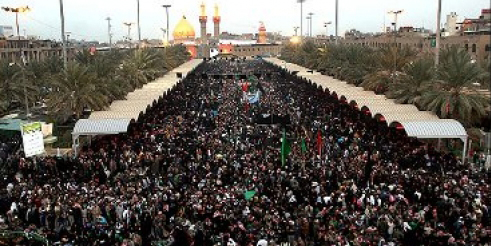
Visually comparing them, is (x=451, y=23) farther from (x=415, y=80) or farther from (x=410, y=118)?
(x=410, y=118)

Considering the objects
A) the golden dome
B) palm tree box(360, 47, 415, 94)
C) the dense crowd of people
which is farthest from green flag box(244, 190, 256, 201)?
the golden dome

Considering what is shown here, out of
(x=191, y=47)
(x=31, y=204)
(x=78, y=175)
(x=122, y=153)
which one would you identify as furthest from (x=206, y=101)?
(x=191, y=47)

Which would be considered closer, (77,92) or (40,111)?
(77,92)

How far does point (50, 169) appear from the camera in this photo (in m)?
19.3

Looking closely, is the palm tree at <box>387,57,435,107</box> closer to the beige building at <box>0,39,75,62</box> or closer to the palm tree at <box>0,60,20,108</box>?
the palm tree at <box>0,60,20,108</box>

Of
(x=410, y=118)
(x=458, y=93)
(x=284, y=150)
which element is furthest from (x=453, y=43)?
(x=284, y=150)

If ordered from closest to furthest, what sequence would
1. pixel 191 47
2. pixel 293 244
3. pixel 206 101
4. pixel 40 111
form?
pixel 293 244, pixel 40 111, pixel 206 101, pixel 191 47

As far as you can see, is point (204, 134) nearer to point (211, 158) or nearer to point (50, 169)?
point (211, 158)

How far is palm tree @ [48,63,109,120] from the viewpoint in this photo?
26.5 meters

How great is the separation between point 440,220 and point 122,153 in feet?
41.6

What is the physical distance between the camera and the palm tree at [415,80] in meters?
26.7

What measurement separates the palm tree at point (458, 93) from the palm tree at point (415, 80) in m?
1.68

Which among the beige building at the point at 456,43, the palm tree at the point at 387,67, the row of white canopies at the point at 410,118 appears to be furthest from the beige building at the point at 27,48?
the row of white canopies at the point at 410,118

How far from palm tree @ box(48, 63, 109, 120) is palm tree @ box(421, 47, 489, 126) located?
16.5 m
